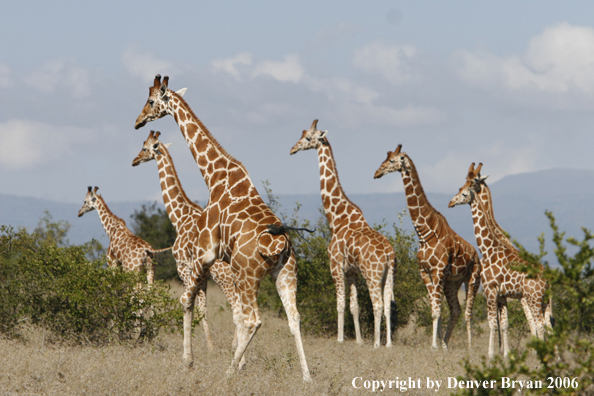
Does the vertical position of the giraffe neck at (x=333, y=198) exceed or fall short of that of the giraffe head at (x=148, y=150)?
it falls short

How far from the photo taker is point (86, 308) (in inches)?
392

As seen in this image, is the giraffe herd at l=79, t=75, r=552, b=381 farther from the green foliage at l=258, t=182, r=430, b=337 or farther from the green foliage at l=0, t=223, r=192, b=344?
the green foliage at l=258, t=182, r=430, b=337

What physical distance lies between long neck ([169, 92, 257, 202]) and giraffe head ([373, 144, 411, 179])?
168 inches

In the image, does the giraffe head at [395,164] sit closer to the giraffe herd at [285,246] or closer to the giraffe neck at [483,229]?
the giraffe herd at [285,246]

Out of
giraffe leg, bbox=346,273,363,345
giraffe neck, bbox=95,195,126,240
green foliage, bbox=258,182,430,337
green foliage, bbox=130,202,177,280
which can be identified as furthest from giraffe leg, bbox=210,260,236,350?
green foliage, bbox=130,202,177,280

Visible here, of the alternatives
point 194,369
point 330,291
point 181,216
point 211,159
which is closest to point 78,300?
point 181,216

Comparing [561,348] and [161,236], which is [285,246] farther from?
[161,236]

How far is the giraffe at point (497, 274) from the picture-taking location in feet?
32.0

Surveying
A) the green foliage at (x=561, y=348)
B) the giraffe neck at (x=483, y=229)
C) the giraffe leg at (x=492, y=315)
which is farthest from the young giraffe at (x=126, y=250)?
the green foliage at (x=561, y=348)

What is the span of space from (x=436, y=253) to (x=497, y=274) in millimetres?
1467

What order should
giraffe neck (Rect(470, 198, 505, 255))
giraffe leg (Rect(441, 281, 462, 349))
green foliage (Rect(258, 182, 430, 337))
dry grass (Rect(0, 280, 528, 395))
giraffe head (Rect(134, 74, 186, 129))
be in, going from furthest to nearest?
green foliage (Rect(258, 182, 430, 337)), giraffe leg (Rect(441, 281, 462, 349)), giraffe neck (Rect(470, 198, 505, 255)), giraffe head (Rect(134, 74, 186, 129)), dry grass (Rect(0, 280, 528, 395))

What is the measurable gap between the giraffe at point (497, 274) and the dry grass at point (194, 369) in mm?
1022

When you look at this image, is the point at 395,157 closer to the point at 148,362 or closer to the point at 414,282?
the point at 414,282

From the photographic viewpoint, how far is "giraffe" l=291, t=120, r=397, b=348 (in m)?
11.7
